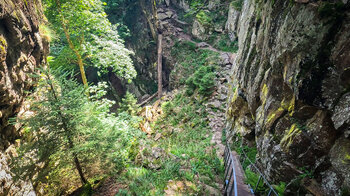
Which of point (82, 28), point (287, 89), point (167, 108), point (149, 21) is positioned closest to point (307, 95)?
point (287, 89)

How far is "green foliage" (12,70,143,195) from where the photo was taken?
4258 mm

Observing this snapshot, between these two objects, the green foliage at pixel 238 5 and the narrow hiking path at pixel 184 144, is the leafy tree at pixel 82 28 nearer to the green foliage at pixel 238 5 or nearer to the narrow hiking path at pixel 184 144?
the narrow hiking path at pixel 184 144

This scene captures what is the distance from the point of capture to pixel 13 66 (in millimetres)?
4426

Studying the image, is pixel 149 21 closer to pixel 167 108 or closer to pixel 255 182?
pixel 167 108

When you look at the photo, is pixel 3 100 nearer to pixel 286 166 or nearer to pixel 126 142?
pixel 126 142

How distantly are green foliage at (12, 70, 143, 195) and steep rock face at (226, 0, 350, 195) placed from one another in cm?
509

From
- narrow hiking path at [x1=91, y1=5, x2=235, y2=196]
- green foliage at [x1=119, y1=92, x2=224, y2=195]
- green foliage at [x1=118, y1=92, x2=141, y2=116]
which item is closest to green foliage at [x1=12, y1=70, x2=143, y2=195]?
narrow hiking path at [x1=91, y1=5, x2=235, y2=196]

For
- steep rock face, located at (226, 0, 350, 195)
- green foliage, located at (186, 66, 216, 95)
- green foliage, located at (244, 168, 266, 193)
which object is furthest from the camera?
green foliage, located at (186, 66, 216, 95)

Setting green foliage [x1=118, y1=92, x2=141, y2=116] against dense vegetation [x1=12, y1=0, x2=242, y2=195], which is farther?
green foliage [x1=118, y1=92, x2=141, y2=116]

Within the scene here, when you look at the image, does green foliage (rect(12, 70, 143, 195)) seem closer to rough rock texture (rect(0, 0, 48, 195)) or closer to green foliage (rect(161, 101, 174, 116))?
rough rock texture (rect(0, 0, 48, 195))

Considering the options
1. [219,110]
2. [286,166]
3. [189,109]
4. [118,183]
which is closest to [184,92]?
[189,109]

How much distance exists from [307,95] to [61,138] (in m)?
6.52

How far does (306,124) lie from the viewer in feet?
11.4

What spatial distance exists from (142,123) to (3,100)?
32.1ft
